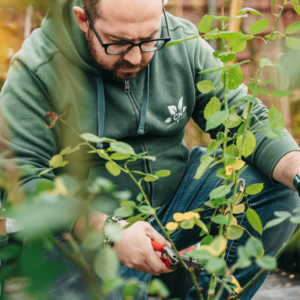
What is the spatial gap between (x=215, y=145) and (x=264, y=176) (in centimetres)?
77

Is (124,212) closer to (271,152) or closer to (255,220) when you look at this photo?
(255,220)

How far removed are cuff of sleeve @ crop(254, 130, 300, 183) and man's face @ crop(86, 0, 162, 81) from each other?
615mm

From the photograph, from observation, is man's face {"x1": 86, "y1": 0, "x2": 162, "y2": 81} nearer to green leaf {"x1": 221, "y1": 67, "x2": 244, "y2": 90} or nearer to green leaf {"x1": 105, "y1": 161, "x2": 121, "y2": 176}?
green leaf {"x1": 221, "y1": 67, "x2": 244, "y2": 90}

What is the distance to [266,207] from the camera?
4.61ft

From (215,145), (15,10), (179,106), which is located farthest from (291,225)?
(15,10)

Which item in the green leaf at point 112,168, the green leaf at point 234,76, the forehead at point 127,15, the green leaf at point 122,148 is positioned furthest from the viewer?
the forehead at point 127,15

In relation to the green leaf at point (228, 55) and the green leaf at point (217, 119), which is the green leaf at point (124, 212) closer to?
the green leaf at point (217, 119)

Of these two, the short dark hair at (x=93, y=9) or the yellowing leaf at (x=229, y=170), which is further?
the short dark hair at (x=93, y=9)

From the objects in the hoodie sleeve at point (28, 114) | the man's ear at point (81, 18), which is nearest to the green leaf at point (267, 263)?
the hoodie sleeve at point (28, 114)

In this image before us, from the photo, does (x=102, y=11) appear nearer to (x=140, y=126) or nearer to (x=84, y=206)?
(x=140, y=126)

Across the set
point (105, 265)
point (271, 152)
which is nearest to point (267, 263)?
point (105, 265)

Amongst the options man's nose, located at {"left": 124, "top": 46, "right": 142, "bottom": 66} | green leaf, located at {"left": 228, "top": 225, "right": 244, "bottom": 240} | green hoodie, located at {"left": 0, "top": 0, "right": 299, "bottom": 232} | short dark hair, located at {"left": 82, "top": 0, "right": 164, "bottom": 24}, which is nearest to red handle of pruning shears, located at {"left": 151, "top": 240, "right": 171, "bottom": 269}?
green leaf, located at {"left": 228, "top": 225, "right": 244, "bottom": 240}

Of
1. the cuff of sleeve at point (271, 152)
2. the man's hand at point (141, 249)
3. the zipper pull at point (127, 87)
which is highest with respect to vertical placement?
the zipper pull at point (127, 87)

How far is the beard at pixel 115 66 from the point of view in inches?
53.5
